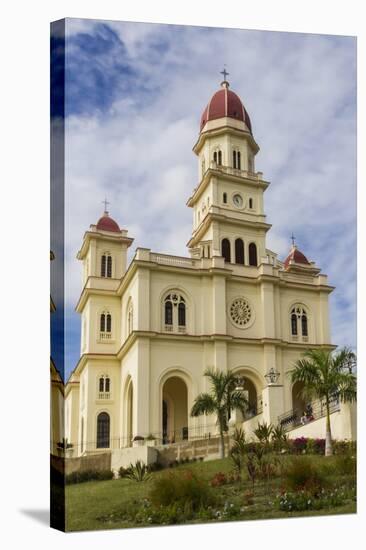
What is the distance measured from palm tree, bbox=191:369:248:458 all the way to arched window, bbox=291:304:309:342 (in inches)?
102

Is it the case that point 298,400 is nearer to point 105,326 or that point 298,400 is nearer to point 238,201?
point 105,326

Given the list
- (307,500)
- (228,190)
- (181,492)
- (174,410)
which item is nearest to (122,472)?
(181,492)

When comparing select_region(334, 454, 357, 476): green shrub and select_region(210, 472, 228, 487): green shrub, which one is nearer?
select_region(210, 472, 228, 487): green shrub

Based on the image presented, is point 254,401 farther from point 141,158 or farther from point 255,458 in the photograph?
point 141,158

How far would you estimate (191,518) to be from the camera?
16984mm

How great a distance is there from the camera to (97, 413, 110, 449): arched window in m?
Answer: 18.5

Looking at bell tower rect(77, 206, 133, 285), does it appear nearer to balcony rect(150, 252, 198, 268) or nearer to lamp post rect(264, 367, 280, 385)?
balcony rect(150, 252, 198, 268)

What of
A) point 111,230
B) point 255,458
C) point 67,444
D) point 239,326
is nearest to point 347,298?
point 239,326

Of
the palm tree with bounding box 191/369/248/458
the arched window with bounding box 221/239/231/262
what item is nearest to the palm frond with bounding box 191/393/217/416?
the palm tree with bounding box 191/369/248/458

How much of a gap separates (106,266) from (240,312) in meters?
4.08

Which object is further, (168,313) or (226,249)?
(226,249)

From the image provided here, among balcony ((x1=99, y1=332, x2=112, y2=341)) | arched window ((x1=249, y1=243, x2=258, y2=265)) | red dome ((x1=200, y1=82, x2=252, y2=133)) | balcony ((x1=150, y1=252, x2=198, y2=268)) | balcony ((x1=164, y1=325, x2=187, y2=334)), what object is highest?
red dome ((x1=200, y1=82, x2=252, y2=133))

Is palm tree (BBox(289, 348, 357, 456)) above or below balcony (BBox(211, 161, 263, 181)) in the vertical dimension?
below

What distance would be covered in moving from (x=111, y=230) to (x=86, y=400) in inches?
176
